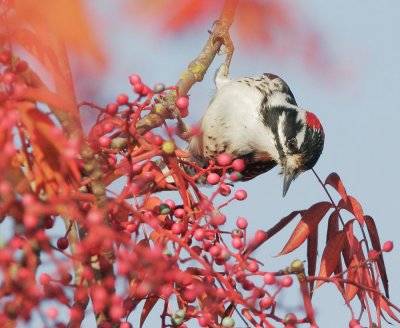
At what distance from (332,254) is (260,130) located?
8.20 ft

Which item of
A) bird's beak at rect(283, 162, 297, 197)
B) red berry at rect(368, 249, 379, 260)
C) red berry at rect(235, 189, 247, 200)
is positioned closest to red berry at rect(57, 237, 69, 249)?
red berry at rect(235, 189, 247, 200)

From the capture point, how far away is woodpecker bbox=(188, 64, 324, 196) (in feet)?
19.0

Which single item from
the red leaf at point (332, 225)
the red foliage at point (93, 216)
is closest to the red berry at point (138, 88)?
the red foliage at point (93, 216)

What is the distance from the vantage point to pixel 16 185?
2.18m

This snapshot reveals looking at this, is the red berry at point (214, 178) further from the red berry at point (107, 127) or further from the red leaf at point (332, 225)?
the red berry at point (107, 127)

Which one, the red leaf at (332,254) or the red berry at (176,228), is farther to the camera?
the red leaf at (332,254)

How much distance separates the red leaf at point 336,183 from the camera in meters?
3.80

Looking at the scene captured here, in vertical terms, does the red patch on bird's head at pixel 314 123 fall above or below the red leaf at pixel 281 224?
above

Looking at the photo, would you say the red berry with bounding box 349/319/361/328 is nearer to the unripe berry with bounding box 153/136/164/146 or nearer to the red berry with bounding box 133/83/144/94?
the unripe berry with bounding box 153/136/164/146

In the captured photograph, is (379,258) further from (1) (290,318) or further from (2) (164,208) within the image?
(2) (164,208)

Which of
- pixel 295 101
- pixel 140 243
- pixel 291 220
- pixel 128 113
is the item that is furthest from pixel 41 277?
pixel 295 101

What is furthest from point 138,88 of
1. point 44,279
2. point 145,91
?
point 44,279

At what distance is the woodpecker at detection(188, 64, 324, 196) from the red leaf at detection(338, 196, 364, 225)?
181 centimetres

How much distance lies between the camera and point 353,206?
12.5 ft
